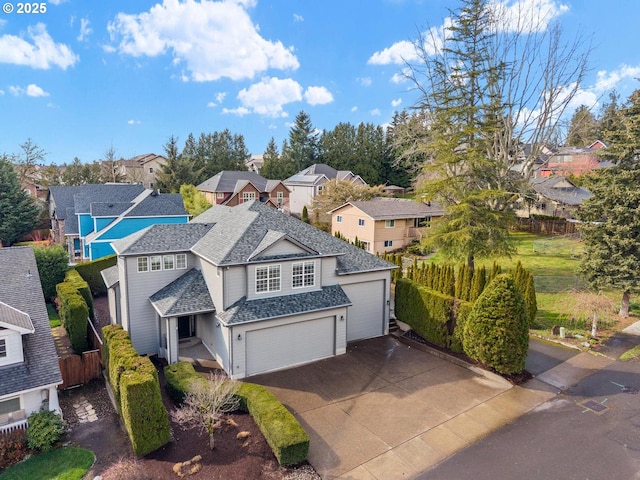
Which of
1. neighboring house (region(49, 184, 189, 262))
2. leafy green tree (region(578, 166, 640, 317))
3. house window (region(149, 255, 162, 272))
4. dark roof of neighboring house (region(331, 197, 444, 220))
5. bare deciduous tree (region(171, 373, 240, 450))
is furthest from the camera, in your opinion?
dark roof of neighboring house (region(331, 197, 444, 220))

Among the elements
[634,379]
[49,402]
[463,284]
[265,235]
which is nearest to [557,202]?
[463,284]

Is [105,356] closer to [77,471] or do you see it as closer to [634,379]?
[77,471]

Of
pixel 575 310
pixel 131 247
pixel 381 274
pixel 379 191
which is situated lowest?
pixel 575 310

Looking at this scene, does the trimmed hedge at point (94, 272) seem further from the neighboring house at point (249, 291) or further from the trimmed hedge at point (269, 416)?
the trimmed hedge at point (269, 416)

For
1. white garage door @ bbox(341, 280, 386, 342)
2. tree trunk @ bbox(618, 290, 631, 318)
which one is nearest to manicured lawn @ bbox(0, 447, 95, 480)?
white garage door @ bbox(341, 280, 386, 342)

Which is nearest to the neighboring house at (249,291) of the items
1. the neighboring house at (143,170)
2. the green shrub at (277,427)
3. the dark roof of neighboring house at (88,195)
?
the green shrub at (277,427)

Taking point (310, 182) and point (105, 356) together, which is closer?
point (105, 356)

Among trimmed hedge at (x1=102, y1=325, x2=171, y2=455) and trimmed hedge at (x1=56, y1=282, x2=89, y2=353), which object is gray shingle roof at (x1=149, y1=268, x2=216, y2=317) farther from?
trimmed hedge at (x1=102, y1=325, x2=171, y2=455)
